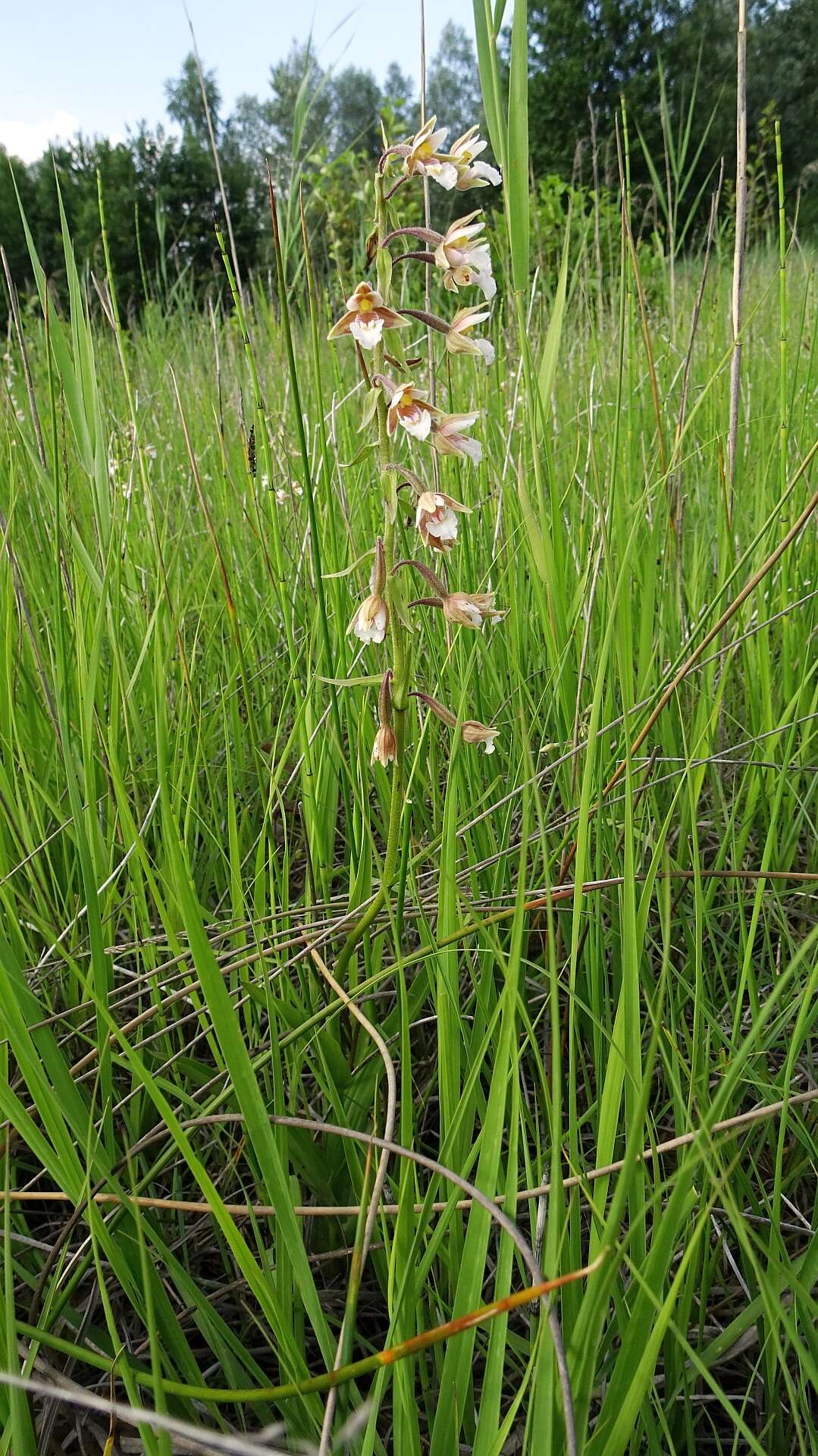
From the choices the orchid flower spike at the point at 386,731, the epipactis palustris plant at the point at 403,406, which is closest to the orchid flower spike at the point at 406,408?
the epipactis palustris plant at the point at 403,406

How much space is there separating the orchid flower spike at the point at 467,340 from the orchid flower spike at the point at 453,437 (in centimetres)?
6

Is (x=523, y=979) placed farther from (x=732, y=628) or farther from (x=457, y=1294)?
(x=732, y=628)

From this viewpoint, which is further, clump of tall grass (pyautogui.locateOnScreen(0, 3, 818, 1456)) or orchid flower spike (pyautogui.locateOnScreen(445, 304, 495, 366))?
orchid flower spike (pyautogui.locateOnScreen(445, 304, 495, 366))

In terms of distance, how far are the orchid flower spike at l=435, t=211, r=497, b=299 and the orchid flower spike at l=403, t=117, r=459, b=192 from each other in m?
0.04

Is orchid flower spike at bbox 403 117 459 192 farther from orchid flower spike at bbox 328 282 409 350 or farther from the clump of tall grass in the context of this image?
orchid flower spike at bbox 328 282 409 350

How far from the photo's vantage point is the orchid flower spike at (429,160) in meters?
0.77

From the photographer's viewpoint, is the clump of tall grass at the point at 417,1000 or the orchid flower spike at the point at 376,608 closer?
the clump of tall grass at the point at 417,1000

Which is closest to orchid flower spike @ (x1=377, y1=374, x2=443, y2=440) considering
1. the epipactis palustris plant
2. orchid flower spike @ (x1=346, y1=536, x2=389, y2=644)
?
the epipactis palustris plant

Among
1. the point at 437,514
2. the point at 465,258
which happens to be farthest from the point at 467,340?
the point at 437,514

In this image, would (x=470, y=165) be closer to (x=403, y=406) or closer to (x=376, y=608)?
(x=403, y=406)

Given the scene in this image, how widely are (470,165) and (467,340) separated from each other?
170 mm

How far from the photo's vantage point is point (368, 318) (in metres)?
0.77

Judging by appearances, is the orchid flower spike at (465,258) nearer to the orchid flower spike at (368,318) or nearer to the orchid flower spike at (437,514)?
the orchid flower spike at (368,318)

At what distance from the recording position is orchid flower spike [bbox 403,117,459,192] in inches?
30.2
